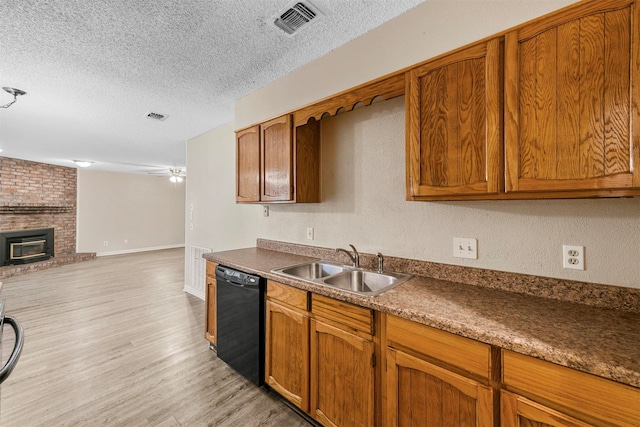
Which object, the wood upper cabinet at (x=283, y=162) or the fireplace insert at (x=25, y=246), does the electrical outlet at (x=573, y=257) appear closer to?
the wood upper cabinet at (x=283, y=162)

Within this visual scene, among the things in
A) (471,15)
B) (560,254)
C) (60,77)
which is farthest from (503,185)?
(60,77)

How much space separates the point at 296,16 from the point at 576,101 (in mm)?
1460

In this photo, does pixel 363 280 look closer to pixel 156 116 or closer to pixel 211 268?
pixel 211 268

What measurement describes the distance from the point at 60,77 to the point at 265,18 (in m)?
1.93

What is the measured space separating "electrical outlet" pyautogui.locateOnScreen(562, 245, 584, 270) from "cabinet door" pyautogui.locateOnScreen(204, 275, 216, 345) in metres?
2.47

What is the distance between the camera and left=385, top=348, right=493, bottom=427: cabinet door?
42.9 inches

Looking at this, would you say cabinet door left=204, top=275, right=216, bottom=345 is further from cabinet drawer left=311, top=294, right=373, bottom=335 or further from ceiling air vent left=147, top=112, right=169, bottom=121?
ceiling air vent left=147, top=112, right=169, bottom=121

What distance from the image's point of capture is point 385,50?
5.69 ft

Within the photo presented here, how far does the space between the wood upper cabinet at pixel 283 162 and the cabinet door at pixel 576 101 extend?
1.45 meters

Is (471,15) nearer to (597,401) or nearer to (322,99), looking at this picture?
(322,99)

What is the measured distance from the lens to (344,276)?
6.55 feet

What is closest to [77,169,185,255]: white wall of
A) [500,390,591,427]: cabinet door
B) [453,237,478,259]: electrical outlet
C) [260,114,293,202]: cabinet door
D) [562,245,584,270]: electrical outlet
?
[260,114,293,202]: cabinet door

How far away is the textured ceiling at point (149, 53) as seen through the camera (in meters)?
1.57

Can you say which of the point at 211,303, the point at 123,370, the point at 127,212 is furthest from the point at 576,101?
the point at 127,212
